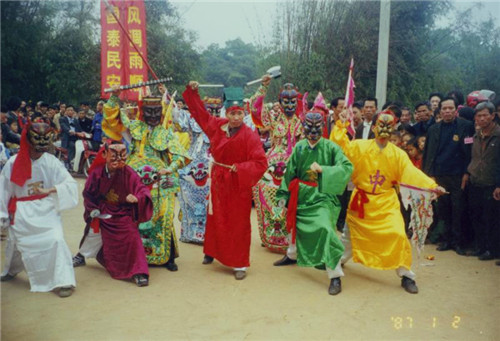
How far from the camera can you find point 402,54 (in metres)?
16.2

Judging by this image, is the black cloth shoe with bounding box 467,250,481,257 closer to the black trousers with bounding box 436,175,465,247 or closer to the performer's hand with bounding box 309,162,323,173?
the black trousers with bounding box 436,175,465,247

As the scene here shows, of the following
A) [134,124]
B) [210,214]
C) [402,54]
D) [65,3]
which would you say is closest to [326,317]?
[210,214]

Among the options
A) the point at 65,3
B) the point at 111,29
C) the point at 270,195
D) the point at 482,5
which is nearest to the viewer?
the point at 270,195

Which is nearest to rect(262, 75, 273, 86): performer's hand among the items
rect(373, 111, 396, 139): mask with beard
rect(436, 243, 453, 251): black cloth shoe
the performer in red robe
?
rect(373, 111, 396, 139): mask with beard

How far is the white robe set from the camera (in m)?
4.88

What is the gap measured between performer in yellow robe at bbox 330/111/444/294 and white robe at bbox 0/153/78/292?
297 cm

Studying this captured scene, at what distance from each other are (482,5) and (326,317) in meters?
14.6

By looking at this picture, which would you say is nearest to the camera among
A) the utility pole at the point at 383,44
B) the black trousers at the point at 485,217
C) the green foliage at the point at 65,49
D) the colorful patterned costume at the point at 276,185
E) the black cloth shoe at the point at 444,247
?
the black trousers at the point at 485,217

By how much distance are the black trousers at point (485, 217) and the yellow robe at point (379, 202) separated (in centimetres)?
159

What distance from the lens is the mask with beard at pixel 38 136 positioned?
16.3ft

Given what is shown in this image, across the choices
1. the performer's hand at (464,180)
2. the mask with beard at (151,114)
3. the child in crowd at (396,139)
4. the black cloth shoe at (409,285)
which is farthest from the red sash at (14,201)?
the performer's hand at (464,180)

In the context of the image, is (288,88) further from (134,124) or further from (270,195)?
(134,124)
